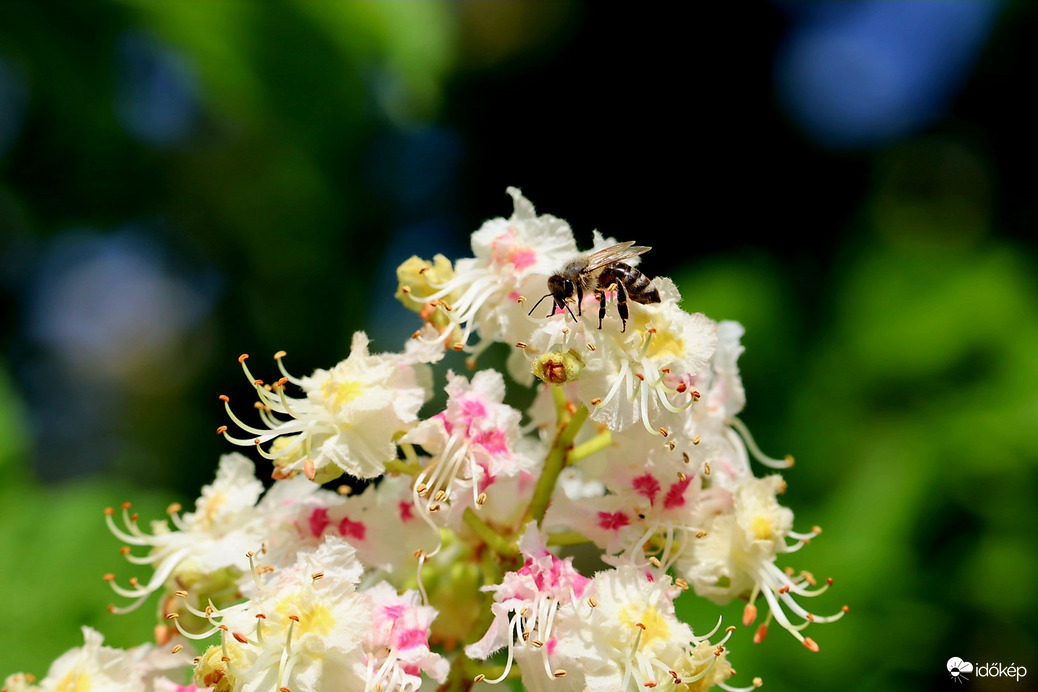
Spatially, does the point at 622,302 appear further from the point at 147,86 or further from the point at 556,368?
the point at 147,86

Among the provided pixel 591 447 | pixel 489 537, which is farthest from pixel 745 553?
pixel 489 537

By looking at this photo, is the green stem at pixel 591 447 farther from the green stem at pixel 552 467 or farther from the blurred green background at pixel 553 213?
the blurred green background at pixel 553 213

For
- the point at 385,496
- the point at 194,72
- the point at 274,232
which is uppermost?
the point at 274,232

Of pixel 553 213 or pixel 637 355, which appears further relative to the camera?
pixel 553 213

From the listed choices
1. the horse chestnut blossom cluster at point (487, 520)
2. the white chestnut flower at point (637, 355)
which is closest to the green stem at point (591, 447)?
the horse chestnut blossom cluster at point (487, 520)

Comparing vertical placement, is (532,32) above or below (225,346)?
above

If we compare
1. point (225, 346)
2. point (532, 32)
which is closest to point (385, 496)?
point (225, 346)

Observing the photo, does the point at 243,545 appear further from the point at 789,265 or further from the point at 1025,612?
the point at 789,265
